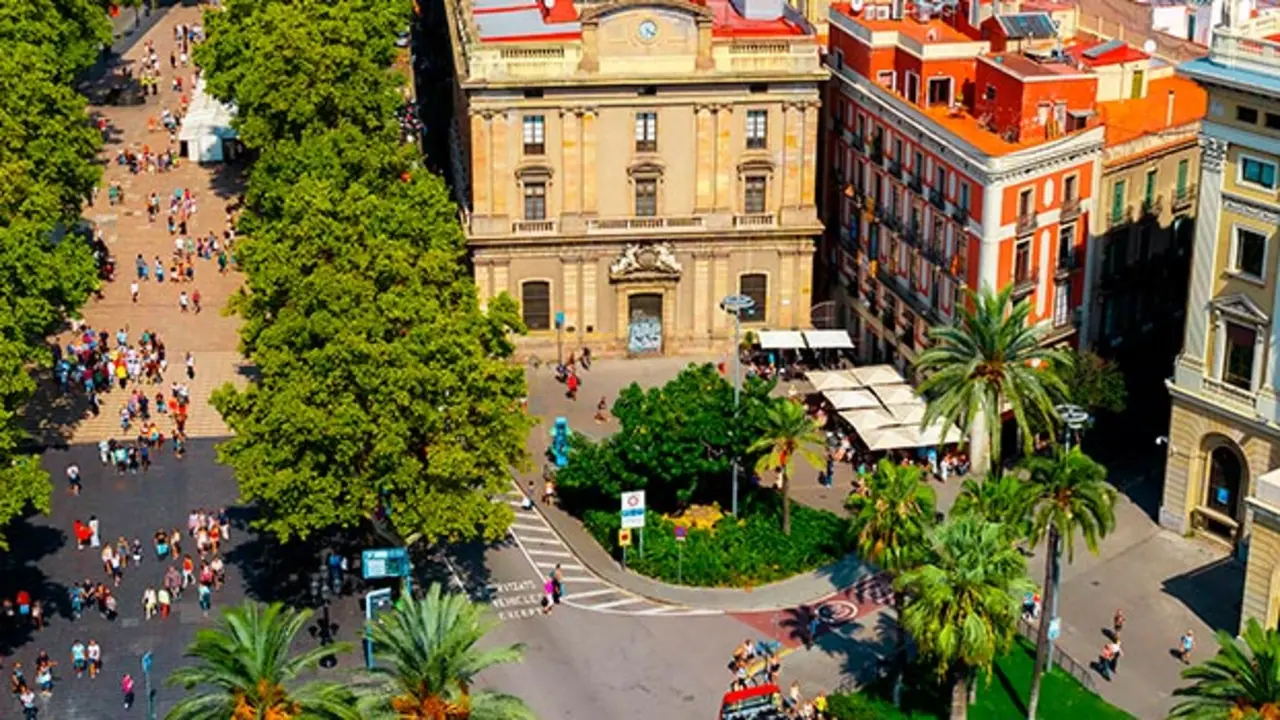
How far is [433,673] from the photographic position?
6844 centimetres

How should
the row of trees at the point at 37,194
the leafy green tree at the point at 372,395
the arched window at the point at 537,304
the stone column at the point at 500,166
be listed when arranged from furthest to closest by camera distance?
the arched window at the point at 537,304
the stone column at the point at 500,166
the row of trees at the point at 37,194
the leafy green tree at the point at 372,395

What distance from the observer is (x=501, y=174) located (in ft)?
385

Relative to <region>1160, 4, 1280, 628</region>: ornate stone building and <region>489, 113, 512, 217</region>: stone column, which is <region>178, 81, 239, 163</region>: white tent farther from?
<region>1160, 4, 1280, 628</region>: ornate stone building

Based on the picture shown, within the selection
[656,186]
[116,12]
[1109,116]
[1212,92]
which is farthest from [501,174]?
[116,12]

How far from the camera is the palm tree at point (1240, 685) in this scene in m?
69.1

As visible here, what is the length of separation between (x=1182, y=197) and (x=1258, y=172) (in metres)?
20.5

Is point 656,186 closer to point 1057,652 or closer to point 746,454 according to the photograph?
point 746,454

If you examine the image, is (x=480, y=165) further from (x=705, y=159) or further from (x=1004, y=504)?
(x=1004, y=504)

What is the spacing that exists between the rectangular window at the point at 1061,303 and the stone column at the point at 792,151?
1870 cm

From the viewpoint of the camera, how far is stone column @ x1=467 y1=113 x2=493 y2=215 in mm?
116250

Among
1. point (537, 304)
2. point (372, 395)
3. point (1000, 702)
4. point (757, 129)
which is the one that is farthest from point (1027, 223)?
point (372, 395)

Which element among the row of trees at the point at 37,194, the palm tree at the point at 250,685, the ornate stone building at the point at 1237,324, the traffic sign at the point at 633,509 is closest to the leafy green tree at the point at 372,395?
the traffic sign at the point at 633,509

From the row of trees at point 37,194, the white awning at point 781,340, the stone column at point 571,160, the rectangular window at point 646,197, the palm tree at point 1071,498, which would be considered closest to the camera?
the palm tree at point 1071,498

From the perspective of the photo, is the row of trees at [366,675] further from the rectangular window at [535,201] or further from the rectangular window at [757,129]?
the rectangular window at [757,129]
